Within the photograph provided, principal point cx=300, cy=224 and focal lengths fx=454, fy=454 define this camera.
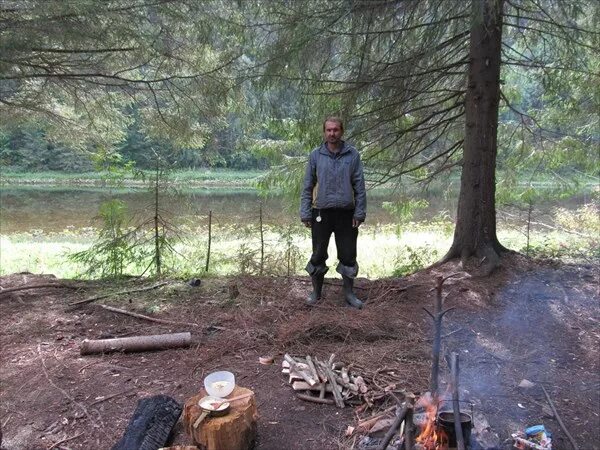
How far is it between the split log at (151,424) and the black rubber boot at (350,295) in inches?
90.3

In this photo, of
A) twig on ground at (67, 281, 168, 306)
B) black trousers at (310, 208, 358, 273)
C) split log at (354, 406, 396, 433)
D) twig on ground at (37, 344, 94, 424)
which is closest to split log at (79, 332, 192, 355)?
twig on ground at (37, 344, 94, 424)

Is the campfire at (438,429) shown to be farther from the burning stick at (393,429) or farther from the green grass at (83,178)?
the green grass at (83,178)

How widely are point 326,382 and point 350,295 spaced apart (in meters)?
1.66

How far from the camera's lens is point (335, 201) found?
454 centimetres

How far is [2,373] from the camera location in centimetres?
364

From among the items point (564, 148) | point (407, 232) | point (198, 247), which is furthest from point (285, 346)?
point (407, 232)

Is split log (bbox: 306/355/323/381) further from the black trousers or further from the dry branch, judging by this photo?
the black trousers

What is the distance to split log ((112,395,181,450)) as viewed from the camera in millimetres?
2584

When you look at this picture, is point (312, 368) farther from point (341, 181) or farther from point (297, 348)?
point (341, 181)

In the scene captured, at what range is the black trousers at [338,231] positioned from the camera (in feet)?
15.4

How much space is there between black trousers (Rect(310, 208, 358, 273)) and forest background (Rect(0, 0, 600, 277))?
6.11 ft

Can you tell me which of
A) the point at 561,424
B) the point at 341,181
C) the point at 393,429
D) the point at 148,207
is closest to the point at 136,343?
the point at 341,181

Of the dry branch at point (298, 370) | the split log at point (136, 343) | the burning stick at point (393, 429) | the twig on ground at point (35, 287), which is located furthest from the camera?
the twig on ground at point (35, 287)

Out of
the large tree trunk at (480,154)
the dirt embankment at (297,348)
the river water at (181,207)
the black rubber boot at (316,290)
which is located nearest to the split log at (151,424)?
the dirt embankment at (297,348)
